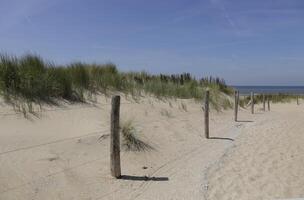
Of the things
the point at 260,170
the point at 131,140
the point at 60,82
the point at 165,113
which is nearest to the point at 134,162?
the point at 131,140

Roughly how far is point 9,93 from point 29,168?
373cm

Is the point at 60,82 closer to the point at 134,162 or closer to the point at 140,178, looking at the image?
the point at 134,162

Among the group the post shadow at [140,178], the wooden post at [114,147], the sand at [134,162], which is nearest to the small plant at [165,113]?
the sand at [134,162]

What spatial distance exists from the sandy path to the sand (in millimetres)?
17

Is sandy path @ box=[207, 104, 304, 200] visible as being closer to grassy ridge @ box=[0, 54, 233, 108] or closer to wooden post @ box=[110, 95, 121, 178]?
wooden post @ box=[110, 95, 121, 178]

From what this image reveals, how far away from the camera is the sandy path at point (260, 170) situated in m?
6.80

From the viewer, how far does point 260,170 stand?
8.38m

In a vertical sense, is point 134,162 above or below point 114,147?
below

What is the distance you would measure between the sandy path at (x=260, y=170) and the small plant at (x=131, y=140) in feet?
6.06

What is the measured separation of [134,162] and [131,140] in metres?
0.95

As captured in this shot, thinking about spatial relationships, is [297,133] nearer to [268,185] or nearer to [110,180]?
[268,185]

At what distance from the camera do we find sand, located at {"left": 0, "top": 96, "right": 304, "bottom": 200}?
21.0 feet

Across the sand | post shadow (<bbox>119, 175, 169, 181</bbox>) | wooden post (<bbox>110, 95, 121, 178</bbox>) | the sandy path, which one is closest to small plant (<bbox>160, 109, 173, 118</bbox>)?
the sand

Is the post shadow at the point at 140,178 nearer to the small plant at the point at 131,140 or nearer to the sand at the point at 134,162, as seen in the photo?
the sand at the point at 134,162
